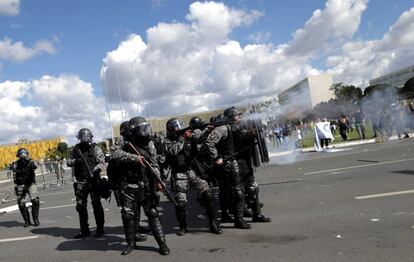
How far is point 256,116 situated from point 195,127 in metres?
1.38

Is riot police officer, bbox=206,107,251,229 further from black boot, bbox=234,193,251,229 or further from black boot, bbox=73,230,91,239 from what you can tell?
black boot, bbox=73,230,91,239

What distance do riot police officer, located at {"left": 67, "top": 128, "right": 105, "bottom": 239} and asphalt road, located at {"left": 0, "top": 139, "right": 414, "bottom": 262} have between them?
336mm

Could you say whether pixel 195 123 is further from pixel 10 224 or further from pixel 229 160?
pixel 10 224

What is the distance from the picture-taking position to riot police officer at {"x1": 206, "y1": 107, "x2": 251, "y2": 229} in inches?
275

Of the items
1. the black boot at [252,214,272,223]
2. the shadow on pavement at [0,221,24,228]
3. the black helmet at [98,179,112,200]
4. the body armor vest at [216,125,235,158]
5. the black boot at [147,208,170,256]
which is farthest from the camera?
the shadow on pavement at [0,221,24,228]

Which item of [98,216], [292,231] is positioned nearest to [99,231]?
[98,216]

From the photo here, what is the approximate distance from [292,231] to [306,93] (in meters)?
11.9

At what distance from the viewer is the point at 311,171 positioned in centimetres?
1302

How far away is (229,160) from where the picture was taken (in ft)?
23.2

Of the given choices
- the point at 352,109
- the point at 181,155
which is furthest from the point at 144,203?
the point at 352,109

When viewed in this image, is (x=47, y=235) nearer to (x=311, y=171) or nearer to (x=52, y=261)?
(x=52, y=261)

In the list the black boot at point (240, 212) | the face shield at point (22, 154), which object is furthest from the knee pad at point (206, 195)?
the face shield at point (22, 154)

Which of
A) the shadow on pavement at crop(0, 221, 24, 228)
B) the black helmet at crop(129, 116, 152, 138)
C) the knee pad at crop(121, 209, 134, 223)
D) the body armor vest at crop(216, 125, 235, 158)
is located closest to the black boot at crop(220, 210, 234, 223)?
the body armor vest at crop(216, 125, 235, 158)

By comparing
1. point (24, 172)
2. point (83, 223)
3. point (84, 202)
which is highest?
point (24, 172)
